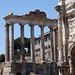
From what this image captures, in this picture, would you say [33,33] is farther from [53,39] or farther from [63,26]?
[63,26]

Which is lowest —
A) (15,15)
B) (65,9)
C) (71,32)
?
(71,32)

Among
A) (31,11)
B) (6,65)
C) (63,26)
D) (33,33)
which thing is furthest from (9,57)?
A: (63,26)

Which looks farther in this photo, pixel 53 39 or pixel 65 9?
pixel 53 39

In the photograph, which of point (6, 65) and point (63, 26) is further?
point (6, 65)

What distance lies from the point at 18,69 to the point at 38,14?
369 inches

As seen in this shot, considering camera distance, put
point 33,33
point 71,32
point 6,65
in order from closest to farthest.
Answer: point 71,32
point 6,65
point 33,33

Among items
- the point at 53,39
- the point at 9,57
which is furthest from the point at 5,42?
the point at 53,39

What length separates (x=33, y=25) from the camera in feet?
145

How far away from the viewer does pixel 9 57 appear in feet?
140

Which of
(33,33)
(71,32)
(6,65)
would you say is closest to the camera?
(71,32)

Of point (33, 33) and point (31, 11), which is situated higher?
point (31, 11)

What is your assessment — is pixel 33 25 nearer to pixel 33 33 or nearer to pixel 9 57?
pixel 33 33

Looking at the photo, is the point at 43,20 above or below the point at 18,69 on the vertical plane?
above

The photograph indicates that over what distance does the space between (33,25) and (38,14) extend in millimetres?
2026
